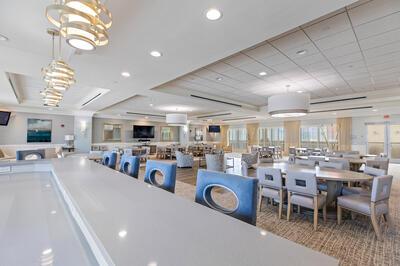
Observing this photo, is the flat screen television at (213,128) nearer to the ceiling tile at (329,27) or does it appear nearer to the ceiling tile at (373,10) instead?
the ceiling tile at (329,27)

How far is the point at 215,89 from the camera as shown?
20.6 feet

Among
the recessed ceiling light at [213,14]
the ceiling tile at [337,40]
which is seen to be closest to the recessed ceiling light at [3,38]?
the recessed ceiling light at [213,14]

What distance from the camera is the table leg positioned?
355cm

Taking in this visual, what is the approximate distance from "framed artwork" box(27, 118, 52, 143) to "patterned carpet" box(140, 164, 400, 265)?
10976 mm

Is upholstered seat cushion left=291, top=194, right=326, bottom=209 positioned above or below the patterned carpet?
above

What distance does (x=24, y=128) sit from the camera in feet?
→ 30.3

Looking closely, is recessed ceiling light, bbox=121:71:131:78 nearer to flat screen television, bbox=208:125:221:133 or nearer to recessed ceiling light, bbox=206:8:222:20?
recessed ceiling light, bbox=206:8:222:20

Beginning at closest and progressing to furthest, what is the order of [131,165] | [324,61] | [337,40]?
[131,165] → [337,40] → [324,61]

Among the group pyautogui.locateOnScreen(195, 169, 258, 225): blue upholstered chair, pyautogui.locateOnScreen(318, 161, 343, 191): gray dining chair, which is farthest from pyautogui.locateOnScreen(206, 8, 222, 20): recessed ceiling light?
pyautogui.locateOnScreen(318, 161, 343, 191): gray dining chair

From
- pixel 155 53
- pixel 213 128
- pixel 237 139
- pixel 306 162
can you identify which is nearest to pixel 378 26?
pixel 306 162

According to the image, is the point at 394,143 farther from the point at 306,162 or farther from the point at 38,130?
the point at 38,130

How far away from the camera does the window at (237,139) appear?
17.5 metres

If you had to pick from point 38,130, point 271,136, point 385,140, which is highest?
Answer: point 38,130

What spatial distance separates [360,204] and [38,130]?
12.5m
